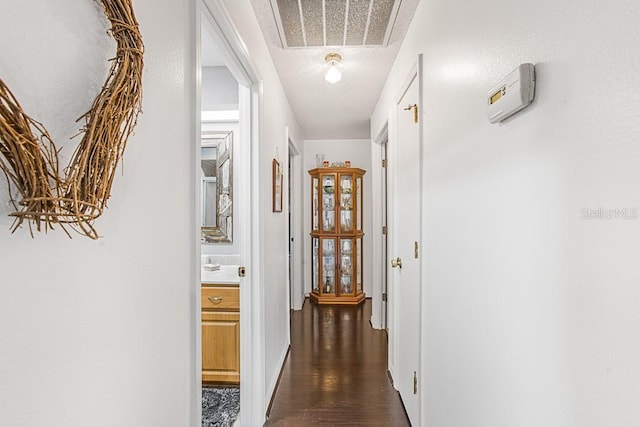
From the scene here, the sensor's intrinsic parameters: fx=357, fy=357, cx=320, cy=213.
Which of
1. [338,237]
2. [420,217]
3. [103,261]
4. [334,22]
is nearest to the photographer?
[103,261]

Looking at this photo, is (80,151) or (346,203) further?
(346,203)

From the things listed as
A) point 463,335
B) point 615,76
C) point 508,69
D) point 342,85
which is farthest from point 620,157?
point 342,85

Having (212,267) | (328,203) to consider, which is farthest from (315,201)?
(212,267)

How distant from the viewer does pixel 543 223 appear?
83 centimetres

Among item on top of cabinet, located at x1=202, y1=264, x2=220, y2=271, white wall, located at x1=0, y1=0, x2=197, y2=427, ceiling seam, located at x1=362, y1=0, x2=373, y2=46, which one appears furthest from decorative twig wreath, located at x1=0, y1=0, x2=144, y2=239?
item on top of cabinet, located at x1=202, y1=264, x2=220, y2=271

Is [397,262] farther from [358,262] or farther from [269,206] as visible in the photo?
[358,262]

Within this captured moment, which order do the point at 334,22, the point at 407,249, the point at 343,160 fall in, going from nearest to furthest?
the point at 334,22 < the point at 407,249 < the point at 343,160

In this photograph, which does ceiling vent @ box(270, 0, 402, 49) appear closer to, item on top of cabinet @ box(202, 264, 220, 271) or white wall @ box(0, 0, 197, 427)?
white wall @ box(0, 0, 197, 427)

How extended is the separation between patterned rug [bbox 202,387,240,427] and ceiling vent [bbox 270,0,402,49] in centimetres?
241

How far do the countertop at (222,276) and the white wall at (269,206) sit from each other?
270 millimetres

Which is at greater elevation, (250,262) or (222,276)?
(250,262)

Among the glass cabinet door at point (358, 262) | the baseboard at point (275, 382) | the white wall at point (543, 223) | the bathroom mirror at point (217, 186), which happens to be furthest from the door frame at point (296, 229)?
the white wall at point (543, 223)

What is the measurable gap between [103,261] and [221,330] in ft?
6.25

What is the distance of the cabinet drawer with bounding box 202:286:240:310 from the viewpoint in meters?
2.46
